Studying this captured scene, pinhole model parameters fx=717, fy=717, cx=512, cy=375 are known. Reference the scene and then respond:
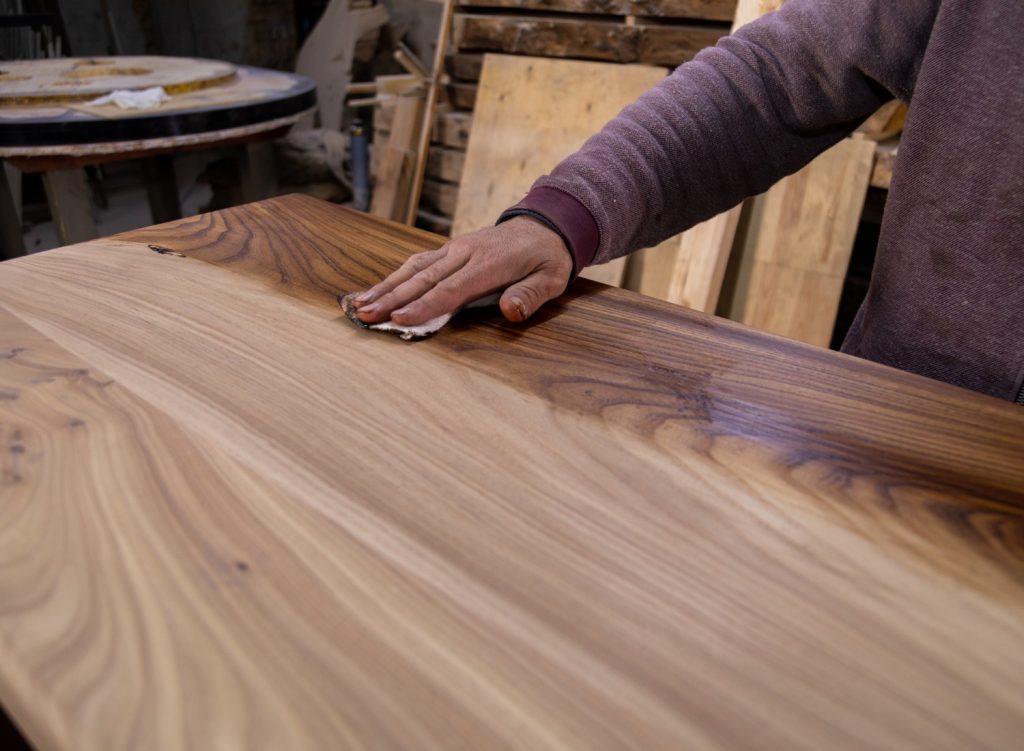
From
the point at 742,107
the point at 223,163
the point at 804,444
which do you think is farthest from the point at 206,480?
the point at 223,163

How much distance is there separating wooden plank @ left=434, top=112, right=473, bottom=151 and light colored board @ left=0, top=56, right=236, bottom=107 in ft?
2.30

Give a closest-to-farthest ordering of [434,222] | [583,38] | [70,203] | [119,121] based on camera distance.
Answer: [119,121] < [70,203] < [583,38] < [434,222]

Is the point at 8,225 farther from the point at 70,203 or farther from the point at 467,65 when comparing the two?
the point at 467,65

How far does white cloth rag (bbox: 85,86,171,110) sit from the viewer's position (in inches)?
69.5

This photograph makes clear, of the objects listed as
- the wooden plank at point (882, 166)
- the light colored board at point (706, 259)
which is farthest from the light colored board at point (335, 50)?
the wooden plank at point (882, 166)

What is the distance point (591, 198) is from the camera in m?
0.86

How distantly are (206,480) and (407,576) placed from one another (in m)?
0.18

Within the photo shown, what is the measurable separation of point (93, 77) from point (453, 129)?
1102 millimetres

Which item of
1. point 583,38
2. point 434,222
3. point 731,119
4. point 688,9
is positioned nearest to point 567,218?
point 731,119

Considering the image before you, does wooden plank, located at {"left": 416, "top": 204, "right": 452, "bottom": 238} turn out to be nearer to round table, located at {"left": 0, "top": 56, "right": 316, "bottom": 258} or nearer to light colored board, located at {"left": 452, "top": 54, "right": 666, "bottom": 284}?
light colored board, located at {"left": 452, "top": 54, "right": 666, "bottom": 284}

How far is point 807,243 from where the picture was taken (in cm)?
179

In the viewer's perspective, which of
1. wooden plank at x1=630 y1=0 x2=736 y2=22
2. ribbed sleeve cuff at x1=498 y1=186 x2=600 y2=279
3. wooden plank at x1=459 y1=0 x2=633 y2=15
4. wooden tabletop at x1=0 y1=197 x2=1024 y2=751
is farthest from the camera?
wooden plank at x1=459 y1=0 x2=633 y2=15

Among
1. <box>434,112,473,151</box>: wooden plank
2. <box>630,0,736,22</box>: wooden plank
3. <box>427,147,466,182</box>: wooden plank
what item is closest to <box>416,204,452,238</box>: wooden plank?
<box>427,147,466,182</box>: wooden plank

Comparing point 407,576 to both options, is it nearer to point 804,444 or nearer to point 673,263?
point 804,444
